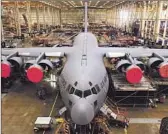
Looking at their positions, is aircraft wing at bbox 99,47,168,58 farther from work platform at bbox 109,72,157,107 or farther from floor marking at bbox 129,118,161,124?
floor marking at bbox 129,118,161,124

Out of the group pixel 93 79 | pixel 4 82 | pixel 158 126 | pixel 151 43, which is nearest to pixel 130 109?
pixel 158 126

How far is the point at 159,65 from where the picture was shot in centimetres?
2062

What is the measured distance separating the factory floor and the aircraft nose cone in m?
4.00

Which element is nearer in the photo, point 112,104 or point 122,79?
point 112,104

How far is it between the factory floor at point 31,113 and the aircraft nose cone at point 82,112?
4.00m

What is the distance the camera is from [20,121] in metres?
17.8

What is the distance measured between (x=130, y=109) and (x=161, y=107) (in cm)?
285

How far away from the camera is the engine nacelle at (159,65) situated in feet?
64.2

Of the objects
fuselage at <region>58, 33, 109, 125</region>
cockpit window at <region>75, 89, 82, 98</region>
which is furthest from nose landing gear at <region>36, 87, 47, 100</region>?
cockpit window at <region>75, 89, 82, 98</region>

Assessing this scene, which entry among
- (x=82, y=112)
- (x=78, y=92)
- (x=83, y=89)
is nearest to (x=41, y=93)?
(x=78, y=92)

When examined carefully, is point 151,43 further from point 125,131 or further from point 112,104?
point 125,131

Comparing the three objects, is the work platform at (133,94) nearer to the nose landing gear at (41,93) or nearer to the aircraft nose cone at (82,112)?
the nose landing gear at (41,93)

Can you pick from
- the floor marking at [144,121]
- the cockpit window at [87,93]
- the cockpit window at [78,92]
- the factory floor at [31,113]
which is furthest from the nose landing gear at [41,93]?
the cockpit window at [87,93]

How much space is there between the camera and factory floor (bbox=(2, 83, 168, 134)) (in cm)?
1659
